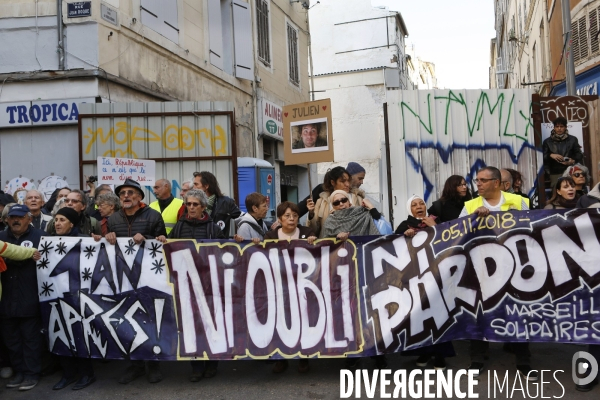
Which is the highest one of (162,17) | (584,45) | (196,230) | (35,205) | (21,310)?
(584,45)

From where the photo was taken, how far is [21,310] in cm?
536

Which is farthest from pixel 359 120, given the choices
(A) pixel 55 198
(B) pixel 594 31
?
(A) pixel 55 198

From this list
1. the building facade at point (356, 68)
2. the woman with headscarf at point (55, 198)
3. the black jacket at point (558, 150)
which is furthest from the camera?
the building facade at point (356, 68)

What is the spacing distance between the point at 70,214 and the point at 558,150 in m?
6.09

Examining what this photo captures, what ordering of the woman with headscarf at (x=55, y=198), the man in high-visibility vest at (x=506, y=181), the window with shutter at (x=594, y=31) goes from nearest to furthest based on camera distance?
the man in high-visibility vest at (x=506, y=181)
the woman with headscarf at (x=55, y=198)
the window with shutter at (x=594, y=31)

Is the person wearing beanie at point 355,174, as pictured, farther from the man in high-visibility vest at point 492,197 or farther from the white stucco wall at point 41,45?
the white stucco wall at point 41,45

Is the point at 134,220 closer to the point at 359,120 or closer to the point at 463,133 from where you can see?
the point at 463,133

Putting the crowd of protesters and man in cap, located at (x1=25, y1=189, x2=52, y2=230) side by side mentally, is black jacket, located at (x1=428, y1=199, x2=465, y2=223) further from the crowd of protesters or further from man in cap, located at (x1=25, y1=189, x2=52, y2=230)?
man in cap, located at (x1=25, y1=189, x2=52, y2=230)

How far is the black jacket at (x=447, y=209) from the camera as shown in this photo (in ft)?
20.5

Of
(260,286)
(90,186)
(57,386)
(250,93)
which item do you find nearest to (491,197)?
(260,286)

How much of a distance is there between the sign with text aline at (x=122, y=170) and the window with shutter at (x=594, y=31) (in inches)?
456

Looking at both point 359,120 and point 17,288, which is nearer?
point 17,288

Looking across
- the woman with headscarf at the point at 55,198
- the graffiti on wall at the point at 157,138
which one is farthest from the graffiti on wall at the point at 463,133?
the woman with headscarf at the point at 55,198

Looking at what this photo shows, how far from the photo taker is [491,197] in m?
5.49
